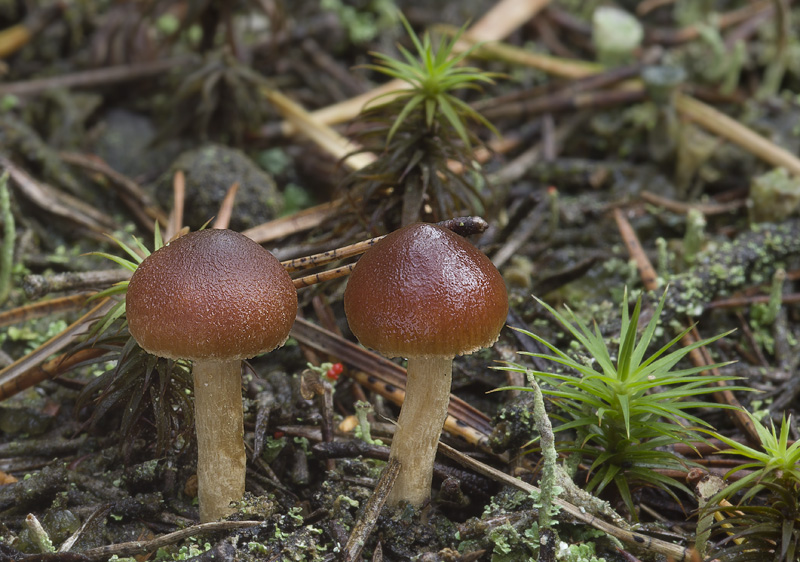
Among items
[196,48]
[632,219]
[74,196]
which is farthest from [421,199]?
[196,48]

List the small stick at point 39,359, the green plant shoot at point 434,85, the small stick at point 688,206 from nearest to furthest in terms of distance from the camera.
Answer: the small stick at point 39,359
the green plant shoot at point 434,85
the small stick at point 688,206

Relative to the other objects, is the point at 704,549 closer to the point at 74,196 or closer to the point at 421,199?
the point at 421,199

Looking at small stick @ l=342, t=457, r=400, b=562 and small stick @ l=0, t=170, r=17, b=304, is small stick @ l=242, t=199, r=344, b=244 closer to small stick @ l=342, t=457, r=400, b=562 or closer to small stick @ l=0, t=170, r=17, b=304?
small stick @ l=0, t=170, r=17, b=304

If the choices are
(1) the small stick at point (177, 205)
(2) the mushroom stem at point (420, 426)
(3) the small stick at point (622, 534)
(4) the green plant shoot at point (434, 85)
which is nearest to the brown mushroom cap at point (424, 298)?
(2) the mushroom stem at point (420, 426)

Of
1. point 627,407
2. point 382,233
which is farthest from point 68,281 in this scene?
point 627,407

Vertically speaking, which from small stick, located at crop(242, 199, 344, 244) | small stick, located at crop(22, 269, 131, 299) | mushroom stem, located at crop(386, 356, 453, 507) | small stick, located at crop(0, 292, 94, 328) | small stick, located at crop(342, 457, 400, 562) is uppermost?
small stick, located at crop(242, 199, 344, 244)

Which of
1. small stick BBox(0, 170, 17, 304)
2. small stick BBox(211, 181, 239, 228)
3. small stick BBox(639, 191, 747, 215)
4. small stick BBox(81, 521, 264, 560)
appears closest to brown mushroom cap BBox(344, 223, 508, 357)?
small stick BBox(81, 521, 264, 560)

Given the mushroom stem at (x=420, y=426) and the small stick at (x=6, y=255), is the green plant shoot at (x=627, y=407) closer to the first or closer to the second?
the mushroom stem at (x=420, y=426)
